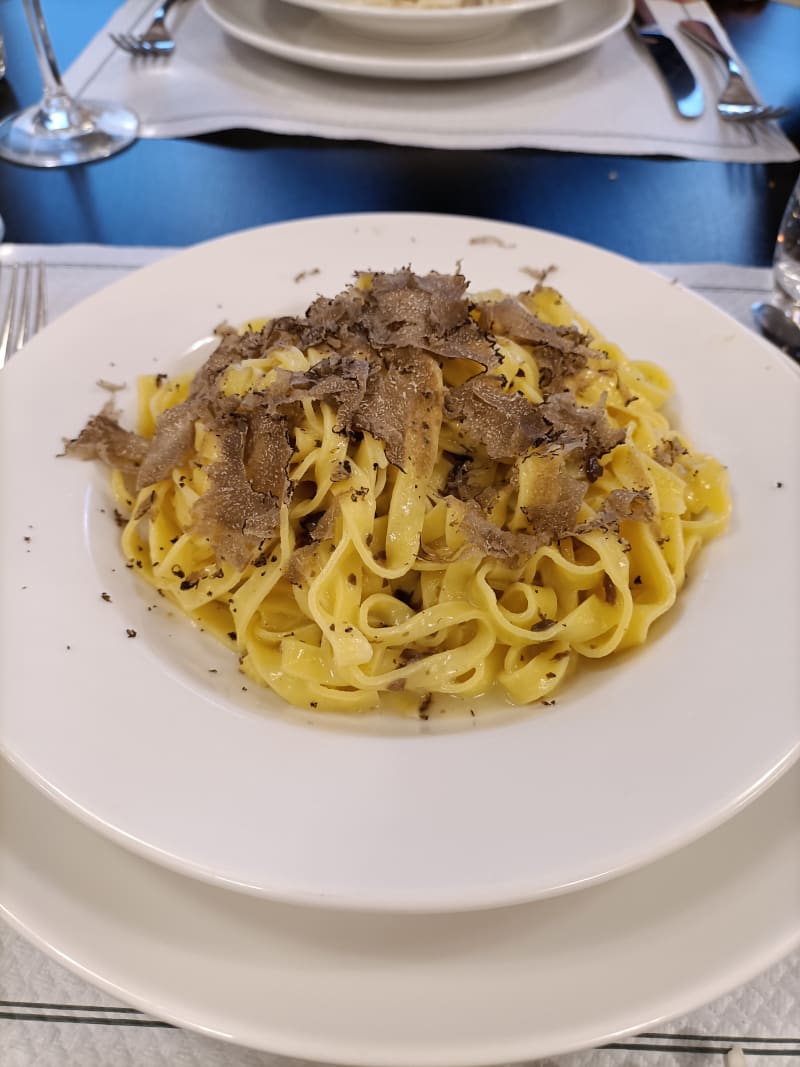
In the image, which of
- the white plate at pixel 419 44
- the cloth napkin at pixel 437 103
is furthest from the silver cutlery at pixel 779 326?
the white plate at pixel 419 44

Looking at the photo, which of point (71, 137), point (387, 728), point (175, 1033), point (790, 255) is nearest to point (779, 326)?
point (790, 255)

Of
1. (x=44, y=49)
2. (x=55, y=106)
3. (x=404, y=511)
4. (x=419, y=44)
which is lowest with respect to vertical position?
(x=404, y=511)

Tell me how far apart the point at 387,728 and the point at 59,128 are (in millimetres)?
2896

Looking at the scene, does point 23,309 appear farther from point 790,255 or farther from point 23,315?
point 790,255

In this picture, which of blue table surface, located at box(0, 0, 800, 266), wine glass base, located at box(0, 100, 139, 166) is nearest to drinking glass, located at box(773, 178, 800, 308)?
blue table surface, located at box(0, 0, 800, 266)

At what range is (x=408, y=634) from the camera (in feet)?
5.17

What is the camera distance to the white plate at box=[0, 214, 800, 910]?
3.72 ft

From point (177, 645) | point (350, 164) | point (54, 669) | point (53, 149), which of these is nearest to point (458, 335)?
point (177, 645)

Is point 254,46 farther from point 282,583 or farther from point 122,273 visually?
point 282,583

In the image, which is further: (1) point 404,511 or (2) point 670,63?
(2) point 670,63

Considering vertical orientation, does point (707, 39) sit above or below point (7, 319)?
below

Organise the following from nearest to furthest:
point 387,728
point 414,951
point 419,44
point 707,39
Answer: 1. point 414,951
2. point 387,728
3. point 419,44
4. point 707,39

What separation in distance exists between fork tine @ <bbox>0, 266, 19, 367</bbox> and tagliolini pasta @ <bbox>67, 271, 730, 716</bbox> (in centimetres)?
58

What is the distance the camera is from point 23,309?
7.65ft
